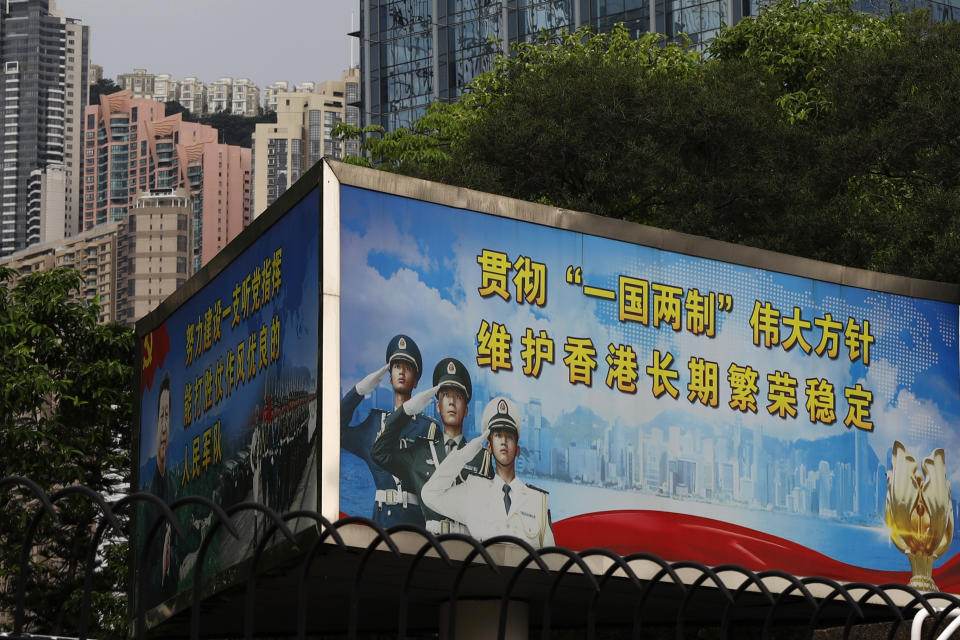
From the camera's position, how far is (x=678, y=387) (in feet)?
50.5

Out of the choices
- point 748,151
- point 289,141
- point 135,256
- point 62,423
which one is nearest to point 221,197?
point 289,141

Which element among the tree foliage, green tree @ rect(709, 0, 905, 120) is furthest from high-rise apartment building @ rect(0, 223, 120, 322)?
the tree foliage

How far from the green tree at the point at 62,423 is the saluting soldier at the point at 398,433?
13183 millimetres

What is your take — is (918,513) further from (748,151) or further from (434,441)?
(748,151)

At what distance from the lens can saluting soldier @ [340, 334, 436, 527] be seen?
13359 millimetres

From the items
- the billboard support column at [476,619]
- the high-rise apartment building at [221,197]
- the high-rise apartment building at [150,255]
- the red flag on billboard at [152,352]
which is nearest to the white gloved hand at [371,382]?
the billboard support column at [476,619]

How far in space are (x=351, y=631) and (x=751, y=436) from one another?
1058cm

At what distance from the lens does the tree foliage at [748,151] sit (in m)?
22.3

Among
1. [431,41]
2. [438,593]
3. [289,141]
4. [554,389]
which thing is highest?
[289,141]

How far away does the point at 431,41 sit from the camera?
80.7m

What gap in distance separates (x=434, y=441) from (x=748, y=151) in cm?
1295

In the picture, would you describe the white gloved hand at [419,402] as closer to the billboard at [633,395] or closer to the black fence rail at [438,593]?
the billboard at [633,395]

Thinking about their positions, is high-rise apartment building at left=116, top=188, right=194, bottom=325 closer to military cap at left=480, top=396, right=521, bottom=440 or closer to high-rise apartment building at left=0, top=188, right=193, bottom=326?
high-rise apartment building at left=0, top=188, right=193, bottom=326

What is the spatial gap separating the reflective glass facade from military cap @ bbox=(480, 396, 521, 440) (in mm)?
64231
